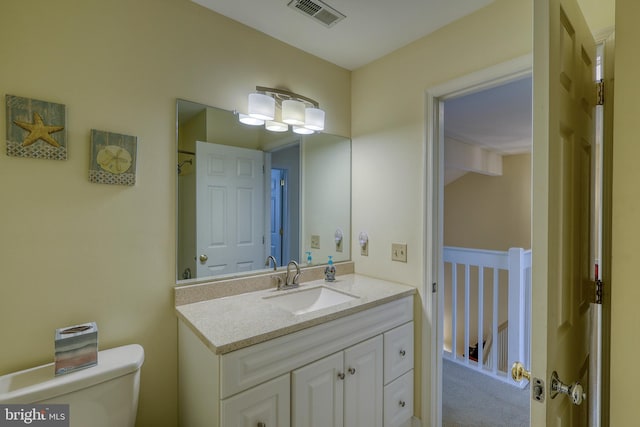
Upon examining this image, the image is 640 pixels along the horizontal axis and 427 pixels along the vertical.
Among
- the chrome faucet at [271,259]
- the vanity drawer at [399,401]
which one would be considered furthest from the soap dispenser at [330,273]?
the vanity drawer at [399,401]

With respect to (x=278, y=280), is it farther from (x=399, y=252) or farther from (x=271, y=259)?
(x=399, y=252)

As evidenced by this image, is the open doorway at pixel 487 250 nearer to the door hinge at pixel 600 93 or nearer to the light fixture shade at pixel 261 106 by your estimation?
the door hinge at pixel 600 93

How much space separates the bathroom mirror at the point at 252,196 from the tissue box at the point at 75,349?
0.44 meters

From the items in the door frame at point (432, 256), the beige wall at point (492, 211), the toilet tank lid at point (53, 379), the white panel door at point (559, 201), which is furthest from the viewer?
the beige wall at point (492, 211)

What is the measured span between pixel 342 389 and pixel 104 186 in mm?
1421

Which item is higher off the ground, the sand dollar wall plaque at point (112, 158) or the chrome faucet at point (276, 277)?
the sand dollar wall plaque at point (112, 158)

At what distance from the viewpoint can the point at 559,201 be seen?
2.71 feet

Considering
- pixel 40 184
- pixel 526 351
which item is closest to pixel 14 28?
pixel 40 184

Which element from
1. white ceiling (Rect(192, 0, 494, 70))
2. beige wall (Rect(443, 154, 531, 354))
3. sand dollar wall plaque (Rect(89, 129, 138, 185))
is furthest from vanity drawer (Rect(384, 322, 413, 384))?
beige wall (Rect(443, 154, 531, 354))

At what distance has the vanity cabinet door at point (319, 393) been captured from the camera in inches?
49.8

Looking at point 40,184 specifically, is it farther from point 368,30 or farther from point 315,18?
point 368,30

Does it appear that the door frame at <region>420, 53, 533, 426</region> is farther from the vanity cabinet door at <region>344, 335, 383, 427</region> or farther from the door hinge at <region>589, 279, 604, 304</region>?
the door hinge at <region>589, 279, 604, 304</region>

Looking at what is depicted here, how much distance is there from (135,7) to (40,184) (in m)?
0.89

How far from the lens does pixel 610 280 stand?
0.97 metres
